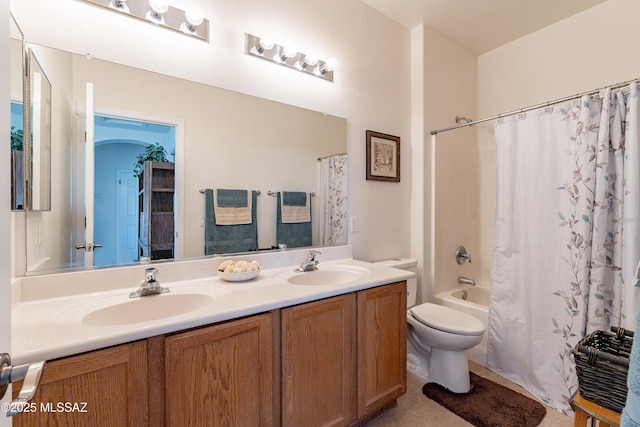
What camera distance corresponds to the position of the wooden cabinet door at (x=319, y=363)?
1146 millimetres

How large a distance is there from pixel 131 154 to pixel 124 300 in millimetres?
637

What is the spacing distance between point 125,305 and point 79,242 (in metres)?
0.38

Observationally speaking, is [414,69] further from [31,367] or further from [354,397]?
[31,367]

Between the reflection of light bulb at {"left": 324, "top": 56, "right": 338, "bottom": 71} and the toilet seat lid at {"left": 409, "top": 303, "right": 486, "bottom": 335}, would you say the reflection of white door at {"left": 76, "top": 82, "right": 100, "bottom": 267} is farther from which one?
the toilet seat lid at {"left": 409, "top": 303, "right": 486, "bottom": 335}

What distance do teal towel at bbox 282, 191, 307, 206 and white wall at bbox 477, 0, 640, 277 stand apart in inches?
74.7

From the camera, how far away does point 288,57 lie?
1712 millimetres

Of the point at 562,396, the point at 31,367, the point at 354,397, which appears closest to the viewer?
the point at 31,367

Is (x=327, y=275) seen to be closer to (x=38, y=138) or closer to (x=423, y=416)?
(x=423, y=416)

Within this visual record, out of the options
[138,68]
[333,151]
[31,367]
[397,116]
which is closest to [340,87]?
[333,151]

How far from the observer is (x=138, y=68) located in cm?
130

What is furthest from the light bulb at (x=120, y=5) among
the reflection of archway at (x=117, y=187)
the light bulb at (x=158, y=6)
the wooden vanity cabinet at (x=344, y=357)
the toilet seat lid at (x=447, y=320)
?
the toilet seat lid at (x=447, y=320)

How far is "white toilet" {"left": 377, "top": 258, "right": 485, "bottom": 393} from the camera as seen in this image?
5.59ft

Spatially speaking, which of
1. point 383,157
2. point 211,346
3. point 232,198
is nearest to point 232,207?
point 232,198

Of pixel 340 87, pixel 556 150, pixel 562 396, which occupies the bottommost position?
pixel 562 396
